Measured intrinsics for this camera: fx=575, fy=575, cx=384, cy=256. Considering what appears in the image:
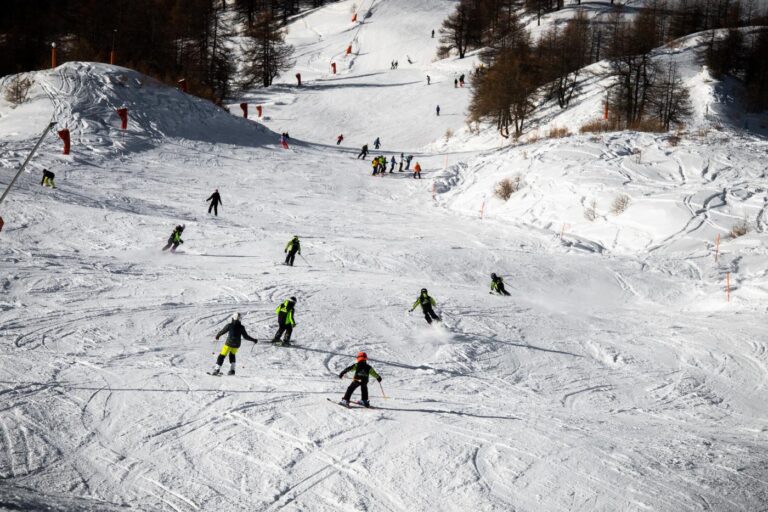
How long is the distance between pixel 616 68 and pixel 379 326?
110ft

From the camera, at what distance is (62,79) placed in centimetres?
3356

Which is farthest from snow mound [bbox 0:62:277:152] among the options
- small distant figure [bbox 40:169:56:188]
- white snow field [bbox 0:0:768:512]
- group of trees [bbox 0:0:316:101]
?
small distant figure [bbox 40:169:56:188]

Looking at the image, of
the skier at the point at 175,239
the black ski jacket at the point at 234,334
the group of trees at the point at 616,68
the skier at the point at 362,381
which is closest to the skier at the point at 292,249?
the skier at the point at 175,239

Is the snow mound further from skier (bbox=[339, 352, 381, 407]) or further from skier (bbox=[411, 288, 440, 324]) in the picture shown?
skier (bbox=[339, 352, 381, 407])

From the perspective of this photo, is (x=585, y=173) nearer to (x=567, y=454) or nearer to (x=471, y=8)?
(x=567, y=454)

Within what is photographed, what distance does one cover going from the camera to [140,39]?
47938 mm

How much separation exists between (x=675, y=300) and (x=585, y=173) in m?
10.2

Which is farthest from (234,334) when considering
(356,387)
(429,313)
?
(429,313)

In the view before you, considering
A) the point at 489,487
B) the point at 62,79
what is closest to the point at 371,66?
the point at 62,79

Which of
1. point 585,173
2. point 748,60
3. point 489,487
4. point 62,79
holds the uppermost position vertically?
point 748,60

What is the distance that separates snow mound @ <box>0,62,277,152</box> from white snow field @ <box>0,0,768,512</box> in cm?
20

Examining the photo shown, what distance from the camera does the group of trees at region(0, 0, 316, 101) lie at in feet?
145

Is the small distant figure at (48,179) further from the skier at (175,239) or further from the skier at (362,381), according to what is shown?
the skier at (362,381)

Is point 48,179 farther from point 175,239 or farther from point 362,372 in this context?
point 362,372
